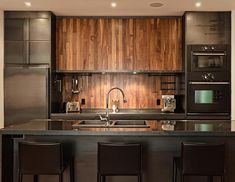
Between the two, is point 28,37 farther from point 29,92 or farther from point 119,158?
point 119,158

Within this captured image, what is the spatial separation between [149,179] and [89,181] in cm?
62

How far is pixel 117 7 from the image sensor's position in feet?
16.4

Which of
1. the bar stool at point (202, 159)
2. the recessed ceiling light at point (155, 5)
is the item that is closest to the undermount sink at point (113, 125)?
the bar stool at point (202, 159)

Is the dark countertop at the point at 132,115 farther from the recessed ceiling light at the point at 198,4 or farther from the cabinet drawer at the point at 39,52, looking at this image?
the recessed ceiling light at the point at 198,4

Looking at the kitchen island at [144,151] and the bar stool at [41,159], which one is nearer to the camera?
the bar stool at [41,159]

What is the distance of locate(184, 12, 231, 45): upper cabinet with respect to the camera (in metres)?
5.14

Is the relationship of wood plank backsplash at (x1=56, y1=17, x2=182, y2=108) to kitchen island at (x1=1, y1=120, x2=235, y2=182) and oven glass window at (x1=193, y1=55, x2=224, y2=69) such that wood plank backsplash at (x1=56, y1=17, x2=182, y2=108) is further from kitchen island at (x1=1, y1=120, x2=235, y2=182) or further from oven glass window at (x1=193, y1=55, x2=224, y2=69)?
kitchen island at (x1=1, y1=120, x2=235, y2=182)

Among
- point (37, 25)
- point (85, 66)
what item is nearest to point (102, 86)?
point (85, 66)

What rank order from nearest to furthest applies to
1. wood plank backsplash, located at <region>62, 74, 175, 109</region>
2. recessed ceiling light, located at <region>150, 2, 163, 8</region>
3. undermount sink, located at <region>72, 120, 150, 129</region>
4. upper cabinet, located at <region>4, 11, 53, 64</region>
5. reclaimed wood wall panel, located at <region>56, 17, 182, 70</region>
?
undermount sink, located at <region>72, 120, 150, 129</region>
recessed ceiling light, located at <region>150, 2, 163, 8</region>
upper cabinet, located at <region>4, 11, 53, 64</region>
reclaimed wood wall panel, located at <region>56, 17, 182, 70</region>
wood plank backsplash, located at <region>62, 74, 175, 109</region>

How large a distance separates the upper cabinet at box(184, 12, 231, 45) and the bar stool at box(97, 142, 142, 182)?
2876mm

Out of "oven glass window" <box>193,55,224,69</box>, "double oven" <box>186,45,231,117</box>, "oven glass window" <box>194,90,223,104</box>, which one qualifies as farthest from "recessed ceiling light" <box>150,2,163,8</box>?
"oven glass window" <box>194,90,223,104</box>

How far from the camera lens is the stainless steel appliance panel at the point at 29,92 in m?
5.05

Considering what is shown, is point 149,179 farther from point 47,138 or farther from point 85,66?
point 85,66

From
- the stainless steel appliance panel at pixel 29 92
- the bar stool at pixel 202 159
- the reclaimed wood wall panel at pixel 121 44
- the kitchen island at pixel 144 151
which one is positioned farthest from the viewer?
the reclaimed wood wall panel at pixel 121 44
